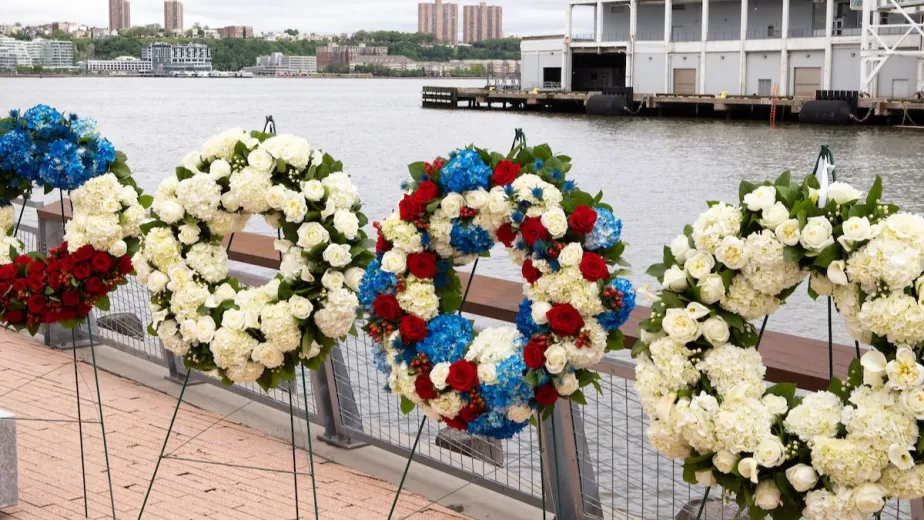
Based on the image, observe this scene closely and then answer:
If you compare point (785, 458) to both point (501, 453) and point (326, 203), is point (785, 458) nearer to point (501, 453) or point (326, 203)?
point (326, 203)

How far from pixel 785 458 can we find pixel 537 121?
220 ft

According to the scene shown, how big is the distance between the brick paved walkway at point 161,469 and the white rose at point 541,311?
1946 millimetres

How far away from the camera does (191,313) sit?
4973 mm

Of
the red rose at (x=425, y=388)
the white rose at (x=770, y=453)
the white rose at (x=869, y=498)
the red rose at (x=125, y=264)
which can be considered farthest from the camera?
the red rose at (x=125, y=264)

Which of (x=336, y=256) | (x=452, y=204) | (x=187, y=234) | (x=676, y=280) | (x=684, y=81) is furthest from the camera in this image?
(x=684, y=81)

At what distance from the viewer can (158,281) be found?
5.04 m

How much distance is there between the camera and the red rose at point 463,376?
3969 millimetres

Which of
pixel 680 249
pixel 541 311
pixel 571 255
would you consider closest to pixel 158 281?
pixel 541 311

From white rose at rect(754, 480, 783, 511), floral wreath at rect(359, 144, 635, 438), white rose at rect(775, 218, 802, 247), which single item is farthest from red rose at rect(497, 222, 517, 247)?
white rose at rect(754, 480, 783, 511)

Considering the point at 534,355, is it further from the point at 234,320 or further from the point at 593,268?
the point at 234,320

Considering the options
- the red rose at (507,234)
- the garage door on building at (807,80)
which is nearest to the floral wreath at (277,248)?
the red rose at (507,234)

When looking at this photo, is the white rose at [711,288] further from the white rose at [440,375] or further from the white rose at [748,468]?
the white rose at [440,375]

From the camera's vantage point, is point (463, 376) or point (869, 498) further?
point (463, 376)

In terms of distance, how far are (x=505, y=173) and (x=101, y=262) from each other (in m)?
2.31
